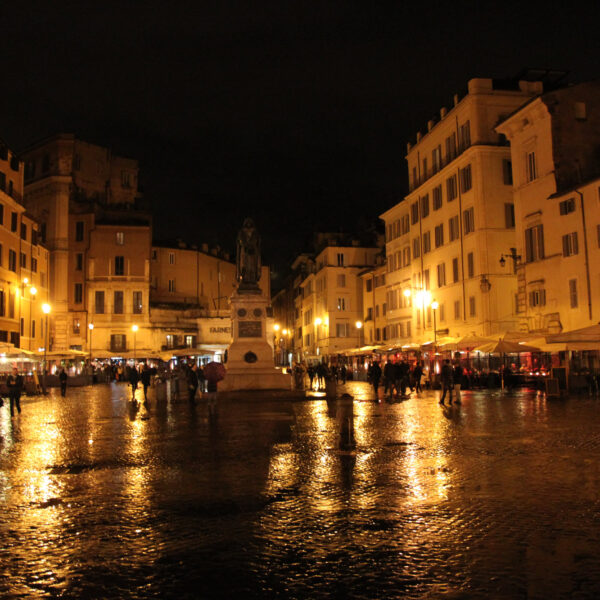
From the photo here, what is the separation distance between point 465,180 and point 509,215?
398 cm

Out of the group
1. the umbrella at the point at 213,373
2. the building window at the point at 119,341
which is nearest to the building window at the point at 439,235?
the umbrella at the point at 213,373

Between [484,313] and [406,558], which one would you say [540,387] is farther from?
[406,558]

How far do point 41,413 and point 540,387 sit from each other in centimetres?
2099

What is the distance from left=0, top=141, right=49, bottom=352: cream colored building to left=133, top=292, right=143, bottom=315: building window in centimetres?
1134

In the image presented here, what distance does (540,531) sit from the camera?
21.5 ft

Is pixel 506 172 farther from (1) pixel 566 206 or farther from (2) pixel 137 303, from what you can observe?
(2) pixel 137 303

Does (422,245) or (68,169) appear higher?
(68,169)

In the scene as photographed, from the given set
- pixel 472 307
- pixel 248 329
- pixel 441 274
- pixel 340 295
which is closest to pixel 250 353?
pixel 248 329

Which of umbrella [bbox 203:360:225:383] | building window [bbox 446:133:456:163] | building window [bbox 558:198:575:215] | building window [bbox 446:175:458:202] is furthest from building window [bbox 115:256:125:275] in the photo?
umbrella [bbox 203:360:225:383]


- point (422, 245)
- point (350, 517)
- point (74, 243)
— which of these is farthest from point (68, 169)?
point (350, 517)

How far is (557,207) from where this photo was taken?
34.2 m

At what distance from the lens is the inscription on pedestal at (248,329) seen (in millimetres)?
31219

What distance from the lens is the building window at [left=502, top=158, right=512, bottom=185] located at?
141ft

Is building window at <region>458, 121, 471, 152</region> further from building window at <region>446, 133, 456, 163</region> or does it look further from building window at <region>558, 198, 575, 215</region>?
building window at <region>558, 198, 575, 215</region>
